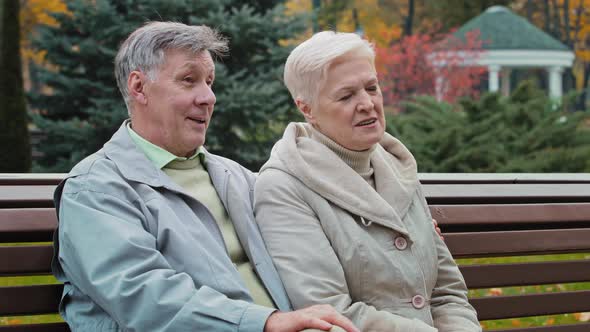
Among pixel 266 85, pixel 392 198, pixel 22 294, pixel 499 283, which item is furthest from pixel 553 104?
pixel 22 294

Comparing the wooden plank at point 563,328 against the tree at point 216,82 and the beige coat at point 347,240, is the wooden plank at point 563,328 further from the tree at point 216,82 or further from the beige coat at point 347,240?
the tree at point 216,82

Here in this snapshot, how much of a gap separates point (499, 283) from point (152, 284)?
1703mm

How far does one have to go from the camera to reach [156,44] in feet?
9.12

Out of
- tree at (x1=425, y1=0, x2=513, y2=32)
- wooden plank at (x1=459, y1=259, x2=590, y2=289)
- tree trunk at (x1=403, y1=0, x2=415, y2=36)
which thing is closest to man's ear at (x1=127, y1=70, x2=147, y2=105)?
wooden plank at (x1=459, y1=259, x2=590, y2=289)

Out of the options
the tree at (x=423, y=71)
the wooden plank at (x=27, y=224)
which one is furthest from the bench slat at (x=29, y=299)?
the tree at (x=423, y=71)

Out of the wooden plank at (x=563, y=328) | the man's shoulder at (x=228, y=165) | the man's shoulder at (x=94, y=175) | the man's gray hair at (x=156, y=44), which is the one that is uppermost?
the man's gray hair at (x=156, y=44)

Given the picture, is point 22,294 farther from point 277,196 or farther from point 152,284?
point 277,196

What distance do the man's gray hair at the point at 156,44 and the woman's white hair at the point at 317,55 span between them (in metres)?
0.29

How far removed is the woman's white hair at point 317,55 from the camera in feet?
9.37

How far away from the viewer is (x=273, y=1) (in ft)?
37.8

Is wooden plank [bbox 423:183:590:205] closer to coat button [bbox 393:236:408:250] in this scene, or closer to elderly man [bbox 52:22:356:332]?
coat button [bbox 393:236:408:250]

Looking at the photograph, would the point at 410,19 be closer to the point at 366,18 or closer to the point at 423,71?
the point at 366,18

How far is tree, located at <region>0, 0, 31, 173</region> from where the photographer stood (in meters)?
11.1

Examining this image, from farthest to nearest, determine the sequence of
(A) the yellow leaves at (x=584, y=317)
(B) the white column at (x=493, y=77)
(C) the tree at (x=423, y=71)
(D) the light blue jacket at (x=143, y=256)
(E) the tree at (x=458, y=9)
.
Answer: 1. (E) the tree at (x=458, y=9)
2. (B) the white column at (x=493, y=77)
3. (C) the tree at (x=423, y=71)
4. (A) the yellow leaves at (x=584, y=317)
5. (D) the light blue jacket at (x=143, y=256)
